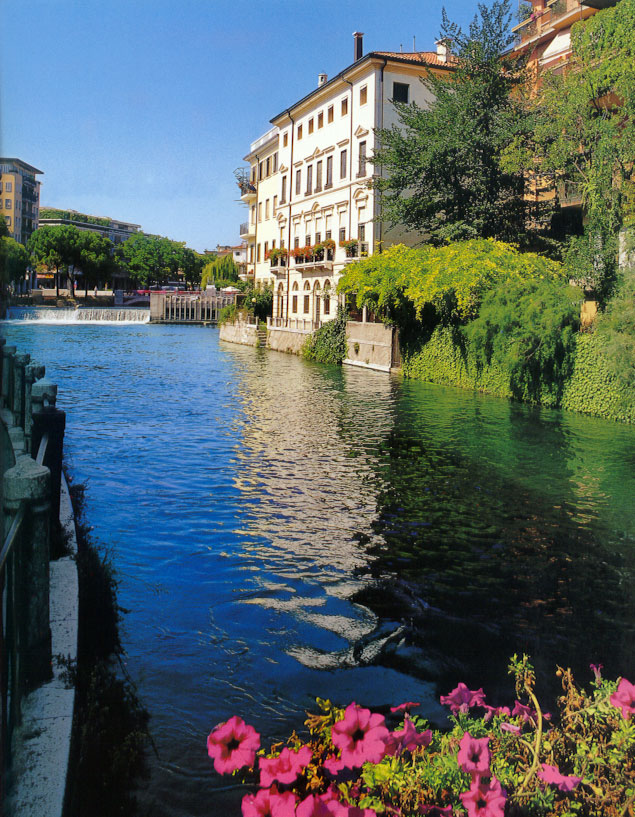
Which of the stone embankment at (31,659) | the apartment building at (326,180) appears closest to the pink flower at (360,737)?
the stone embankment at (31,659)

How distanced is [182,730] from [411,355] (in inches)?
1027

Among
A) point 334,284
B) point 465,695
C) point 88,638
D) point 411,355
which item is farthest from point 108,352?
point 465,695

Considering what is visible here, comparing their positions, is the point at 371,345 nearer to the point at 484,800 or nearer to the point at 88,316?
the point at 484,800

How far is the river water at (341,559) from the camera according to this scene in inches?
196

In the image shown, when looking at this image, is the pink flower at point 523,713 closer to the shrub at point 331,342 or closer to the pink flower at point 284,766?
the pink flower at point 284,766

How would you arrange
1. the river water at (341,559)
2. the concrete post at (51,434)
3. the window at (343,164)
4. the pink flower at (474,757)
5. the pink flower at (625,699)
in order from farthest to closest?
the window at (343,164)
the concrete post at (51,434)
the river water at (341,559)
the pink flower at (625,699)
the pink flower at (474,757)

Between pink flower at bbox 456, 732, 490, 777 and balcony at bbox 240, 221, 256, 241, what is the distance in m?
59.3

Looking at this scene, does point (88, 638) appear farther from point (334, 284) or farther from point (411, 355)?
point (334, 284)

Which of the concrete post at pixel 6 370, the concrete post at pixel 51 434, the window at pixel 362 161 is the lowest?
the concrete post at pixel 51 434

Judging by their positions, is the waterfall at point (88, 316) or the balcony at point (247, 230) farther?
the waterfall at point (88, 316)

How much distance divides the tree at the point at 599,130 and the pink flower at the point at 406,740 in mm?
20079

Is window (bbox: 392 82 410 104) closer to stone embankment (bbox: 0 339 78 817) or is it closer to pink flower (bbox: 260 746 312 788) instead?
stone embankment (bbox: 0 339 78 817)

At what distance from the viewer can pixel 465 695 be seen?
10.5 ft

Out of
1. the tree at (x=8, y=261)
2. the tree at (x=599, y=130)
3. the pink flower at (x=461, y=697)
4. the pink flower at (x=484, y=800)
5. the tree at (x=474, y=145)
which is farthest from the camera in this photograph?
the tree at (x=474, y=145)
